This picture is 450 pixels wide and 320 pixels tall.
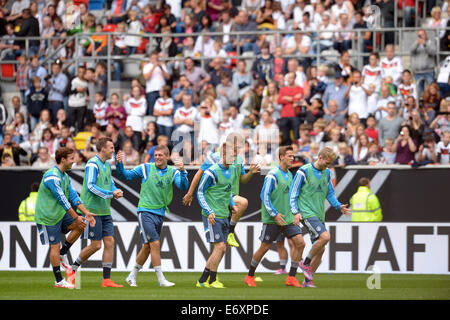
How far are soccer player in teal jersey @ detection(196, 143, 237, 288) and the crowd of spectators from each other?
17.6ft

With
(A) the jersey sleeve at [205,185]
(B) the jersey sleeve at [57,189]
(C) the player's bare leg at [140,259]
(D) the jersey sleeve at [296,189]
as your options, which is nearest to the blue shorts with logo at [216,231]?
(A) the jersey sleeve at [205,185]

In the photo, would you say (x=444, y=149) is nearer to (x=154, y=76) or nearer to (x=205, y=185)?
(x=205, y=185)

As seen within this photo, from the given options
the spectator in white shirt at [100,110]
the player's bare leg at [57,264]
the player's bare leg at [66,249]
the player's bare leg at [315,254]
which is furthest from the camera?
the spectator in white shirt at [100,110]

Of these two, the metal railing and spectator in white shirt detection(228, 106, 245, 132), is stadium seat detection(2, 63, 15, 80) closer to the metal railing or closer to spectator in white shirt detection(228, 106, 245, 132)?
the metal railing

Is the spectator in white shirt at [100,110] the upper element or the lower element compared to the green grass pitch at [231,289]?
upper

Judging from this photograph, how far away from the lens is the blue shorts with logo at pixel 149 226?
15227 mm

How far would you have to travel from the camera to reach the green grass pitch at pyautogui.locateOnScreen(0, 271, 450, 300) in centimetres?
1398

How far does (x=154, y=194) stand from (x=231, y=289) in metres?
1.91

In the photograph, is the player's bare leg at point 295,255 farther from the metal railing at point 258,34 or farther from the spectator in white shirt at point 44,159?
the metal railing at point 258,34

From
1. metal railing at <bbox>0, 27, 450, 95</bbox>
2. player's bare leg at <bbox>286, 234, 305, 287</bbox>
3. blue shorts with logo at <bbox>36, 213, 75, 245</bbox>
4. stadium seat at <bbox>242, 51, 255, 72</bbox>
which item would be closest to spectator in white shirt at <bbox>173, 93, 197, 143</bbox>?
metal railing at <bbox>0, 27, 450, 95</bbox>

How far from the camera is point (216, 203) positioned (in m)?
15.4

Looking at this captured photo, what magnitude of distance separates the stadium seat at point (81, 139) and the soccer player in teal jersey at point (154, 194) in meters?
8.14
